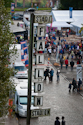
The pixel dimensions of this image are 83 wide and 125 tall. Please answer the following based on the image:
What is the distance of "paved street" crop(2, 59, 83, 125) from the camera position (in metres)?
19.5

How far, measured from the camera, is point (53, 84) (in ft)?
95.1

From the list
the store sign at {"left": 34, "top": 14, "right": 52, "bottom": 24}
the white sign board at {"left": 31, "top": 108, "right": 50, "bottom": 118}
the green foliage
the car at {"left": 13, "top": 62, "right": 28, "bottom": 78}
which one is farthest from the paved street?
the green foliage

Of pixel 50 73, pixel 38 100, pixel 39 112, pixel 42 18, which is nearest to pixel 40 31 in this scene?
pixel 42 18

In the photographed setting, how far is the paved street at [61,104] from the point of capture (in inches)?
766

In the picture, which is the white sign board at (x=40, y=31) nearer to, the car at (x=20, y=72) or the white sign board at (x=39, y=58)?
the white sign board at (x=39, y=58)

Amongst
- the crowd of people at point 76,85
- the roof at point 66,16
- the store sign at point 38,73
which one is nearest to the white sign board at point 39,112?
the store sign at point 38,73

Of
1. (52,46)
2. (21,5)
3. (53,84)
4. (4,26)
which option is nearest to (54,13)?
(52,46)

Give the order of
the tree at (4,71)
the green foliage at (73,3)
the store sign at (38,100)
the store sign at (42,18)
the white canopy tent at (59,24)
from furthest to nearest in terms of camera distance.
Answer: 1. the green foliage at (73,3)
2. the white canopy tent at (59,24)
3. the tree at (4,71)
4. the store sign at (38,100)
5. the store sign at (42,18)

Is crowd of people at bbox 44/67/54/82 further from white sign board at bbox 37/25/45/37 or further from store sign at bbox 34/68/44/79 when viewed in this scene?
white sign board at bbox 37/25/45/37

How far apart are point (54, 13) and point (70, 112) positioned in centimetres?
4198

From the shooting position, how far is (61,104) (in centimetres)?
2298

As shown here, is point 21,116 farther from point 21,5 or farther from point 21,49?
point 21,5

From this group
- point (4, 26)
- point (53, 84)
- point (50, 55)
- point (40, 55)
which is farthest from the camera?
point (50, 55)

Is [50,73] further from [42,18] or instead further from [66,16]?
[66,16]
